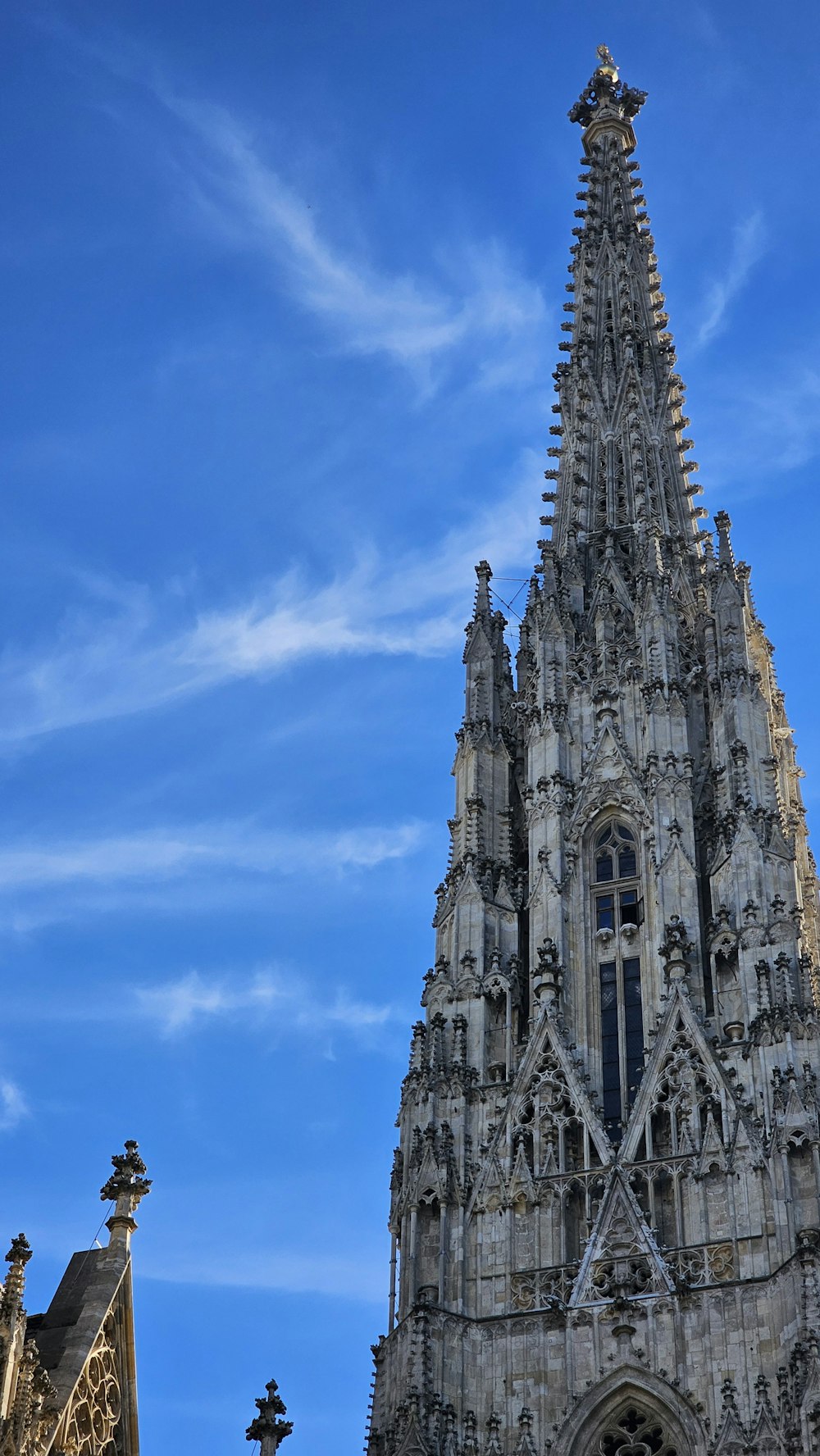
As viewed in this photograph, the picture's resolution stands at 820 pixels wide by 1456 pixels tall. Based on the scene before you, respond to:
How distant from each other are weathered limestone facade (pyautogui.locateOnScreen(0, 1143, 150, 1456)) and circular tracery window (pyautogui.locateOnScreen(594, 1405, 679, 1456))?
7.63m

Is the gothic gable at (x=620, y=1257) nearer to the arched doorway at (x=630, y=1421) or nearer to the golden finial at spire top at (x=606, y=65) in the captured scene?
the arched doorway at (x=630, y=1421)

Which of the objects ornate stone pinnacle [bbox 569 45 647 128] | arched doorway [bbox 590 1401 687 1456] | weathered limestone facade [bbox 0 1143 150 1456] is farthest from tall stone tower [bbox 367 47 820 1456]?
ornate stone pinnacle [bbox 569 45 647 128]

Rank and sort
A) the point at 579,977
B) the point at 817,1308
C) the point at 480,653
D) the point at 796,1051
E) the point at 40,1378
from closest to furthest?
the point at 40,1378, the point at 817,1308, the point at 796,1051, the point at 579,977, the point at 480,653

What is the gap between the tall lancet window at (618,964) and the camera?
4106 centimetres

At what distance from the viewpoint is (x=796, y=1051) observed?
3888 cm

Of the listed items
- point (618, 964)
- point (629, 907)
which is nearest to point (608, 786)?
point (629, 907)

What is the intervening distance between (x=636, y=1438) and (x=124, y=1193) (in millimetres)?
9178

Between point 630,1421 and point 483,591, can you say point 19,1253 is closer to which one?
point 630,1421

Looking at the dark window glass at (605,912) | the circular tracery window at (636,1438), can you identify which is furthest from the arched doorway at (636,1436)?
the dark window glass at (605,912)

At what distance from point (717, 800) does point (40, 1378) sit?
66.9 feet

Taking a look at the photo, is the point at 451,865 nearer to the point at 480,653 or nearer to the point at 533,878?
the point at 533,878

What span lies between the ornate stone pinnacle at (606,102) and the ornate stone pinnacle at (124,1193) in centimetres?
4693

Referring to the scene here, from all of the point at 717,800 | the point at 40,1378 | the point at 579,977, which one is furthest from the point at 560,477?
the point at 40,1378

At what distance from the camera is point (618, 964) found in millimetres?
43156
